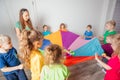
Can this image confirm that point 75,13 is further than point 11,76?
Yes

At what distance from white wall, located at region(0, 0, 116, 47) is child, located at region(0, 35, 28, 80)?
1574 millimetres

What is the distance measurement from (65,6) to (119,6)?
5.88ft

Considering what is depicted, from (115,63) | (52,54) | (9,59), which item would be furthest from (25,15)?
(115,63)

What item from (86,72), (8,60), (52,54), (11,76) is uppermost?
(52,54)

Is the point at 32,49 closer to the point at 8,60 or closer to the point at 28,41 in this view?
the point at 28,41

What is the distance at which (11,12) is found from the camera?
2.96 meters

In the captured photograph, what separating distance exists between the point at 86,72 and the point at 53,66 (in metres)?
1.44

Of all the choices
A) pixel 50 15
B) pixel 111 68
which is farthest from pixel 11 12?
pixel 111 68

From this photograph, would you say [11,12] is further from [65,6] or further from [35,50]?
[35,50]

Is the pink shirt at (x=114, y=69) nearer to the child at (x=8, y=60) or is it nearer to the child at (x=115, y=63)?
the child at (x=115, y=63)

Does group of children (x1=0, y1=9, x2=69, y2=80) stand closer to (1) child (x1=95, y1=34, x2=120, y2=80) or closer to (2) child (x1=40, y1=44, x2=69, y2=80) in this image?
(2) child (x1=40, y1=44, x2=69, y2=80)

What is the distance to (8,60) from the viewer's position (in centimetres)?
160

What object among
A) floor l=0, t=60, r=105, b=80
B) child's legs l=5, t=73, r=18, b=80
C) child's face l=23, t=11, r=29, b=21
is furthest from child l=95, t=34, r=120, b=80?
child's face l=23, t=11, r=29, b=21

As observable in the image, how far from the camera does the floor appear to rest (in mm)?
2531
